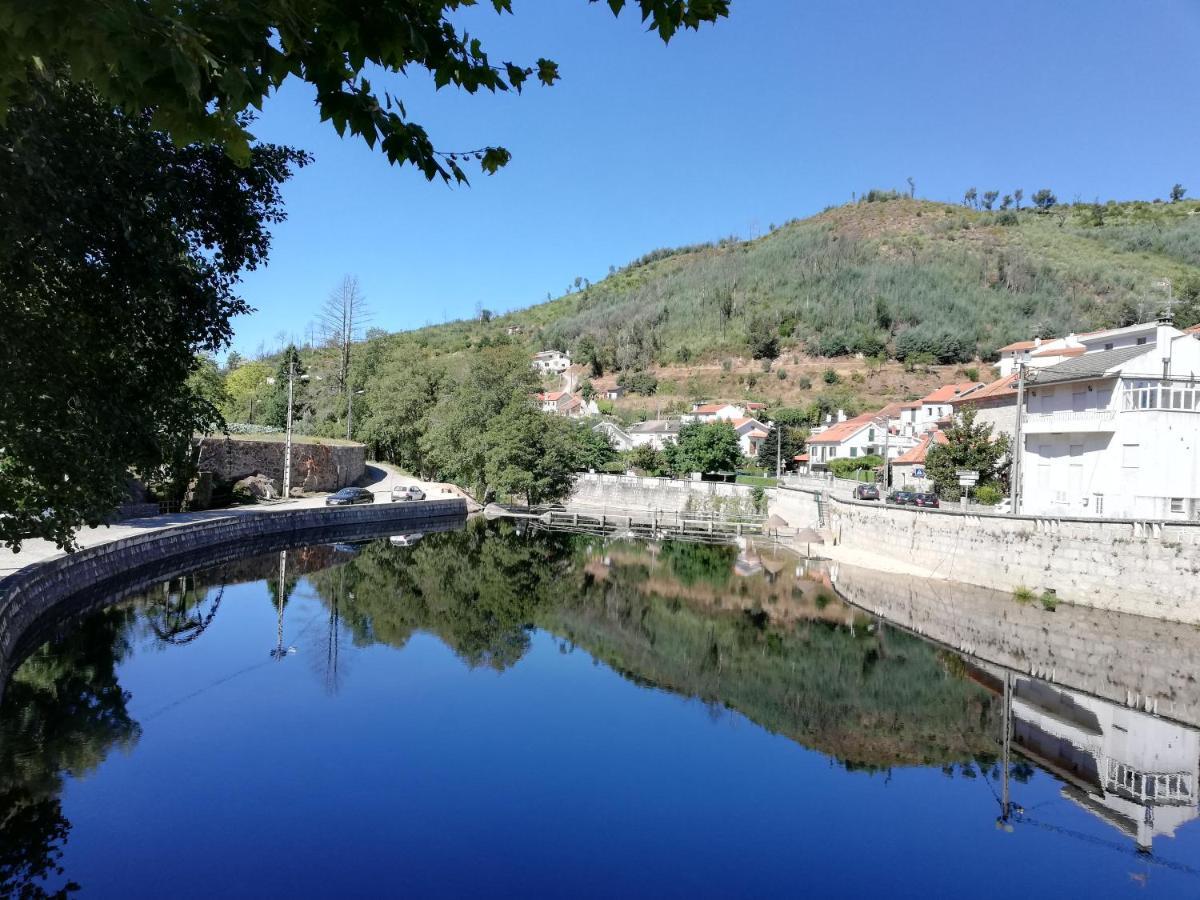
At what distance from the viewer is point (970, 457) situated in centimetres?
3697

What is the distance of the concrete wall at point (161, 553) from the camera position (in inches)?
609

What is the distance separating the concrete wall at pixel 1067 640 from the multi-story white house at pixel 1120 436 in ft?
15.9

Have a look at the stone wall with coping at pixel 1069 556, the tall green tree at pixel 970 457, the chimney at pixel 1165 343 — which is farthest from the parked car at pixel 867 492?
the chimney at pixel 1165 343

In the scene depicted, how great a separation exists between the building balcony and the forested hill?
177ft

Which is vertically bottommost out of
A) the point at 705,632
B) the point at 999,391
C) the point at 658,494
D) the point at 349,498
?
the point at 705,632

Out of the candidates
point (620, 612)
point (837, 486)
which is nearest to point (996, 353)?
point (837, 486)

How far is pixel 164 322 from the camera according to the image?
10102mm

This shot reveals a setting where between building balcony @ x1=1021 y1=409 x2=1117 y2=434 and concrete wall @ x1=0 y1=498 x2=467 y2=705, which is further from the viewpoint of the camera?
building balcony @ x1=1021 y1=409 x2=1117 y2=434

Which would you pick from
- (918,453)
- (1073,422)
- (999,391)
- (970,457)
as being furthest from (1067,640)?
(918,453)

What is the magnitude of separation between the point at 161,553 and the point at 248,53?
27529mm

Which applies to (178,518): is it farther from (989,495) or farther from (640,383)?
(640,383)

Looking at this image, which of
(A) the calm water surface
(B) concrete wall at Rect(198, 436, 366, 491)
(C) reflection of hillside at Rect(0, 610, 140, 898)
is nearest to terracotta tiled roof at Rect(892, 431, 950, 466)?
(A) the calm water surface

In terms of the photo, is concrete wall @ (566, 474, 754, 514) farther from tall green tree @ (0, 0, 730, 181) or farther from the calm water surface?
tall green tree @ (0, 0, 730, 181)

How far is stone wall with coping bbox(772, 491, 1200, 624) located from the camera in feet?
69.4
